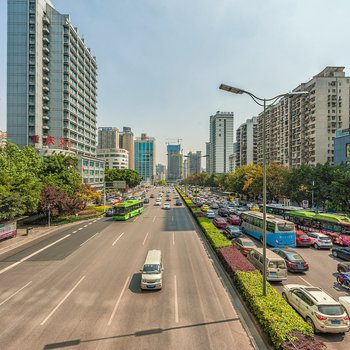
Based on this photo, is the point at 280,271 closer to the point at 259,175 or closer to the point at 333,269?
the point at 333,269

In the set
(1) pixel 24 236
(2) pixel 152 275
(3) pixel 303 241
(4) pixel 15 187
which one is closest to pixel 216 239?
(3) pixel 303 241

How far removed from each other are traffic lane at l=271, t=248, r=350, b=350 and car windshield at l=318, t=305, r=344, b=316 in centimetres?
105

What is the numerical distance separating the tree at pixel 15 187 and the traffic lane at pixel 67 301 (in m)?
11.3

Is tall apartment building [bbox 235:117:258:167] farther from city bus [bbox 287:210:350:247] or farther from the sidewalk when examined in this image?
the sidewalk

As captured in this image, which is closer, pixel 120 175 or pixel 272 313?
pixel 272 313

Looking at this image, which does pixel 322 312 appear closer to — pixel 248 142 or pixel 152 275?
pixel 152 275

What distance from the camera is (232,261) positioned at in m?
19.5

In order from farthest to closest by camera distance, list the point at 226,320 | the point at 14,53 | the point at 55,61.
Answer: the point at 55,61, the point at 14,53, the point at 226,320

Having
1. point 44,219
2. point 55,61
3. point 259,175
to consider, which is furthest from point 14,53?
point 259,175

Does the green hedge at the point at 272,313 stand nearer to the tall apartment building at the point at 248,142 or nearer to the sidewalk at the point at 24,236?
the sidewalk at the point at 24,236

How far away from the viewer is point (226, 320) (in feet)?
43.1

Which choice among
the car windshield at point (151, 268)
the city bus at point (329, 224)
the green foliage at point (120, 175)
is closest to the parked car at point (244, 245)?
the car windshield at point (151, 268)

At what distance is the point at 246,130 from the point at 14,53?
12609cm

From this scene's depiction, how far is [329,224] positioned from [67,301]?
32.4m
